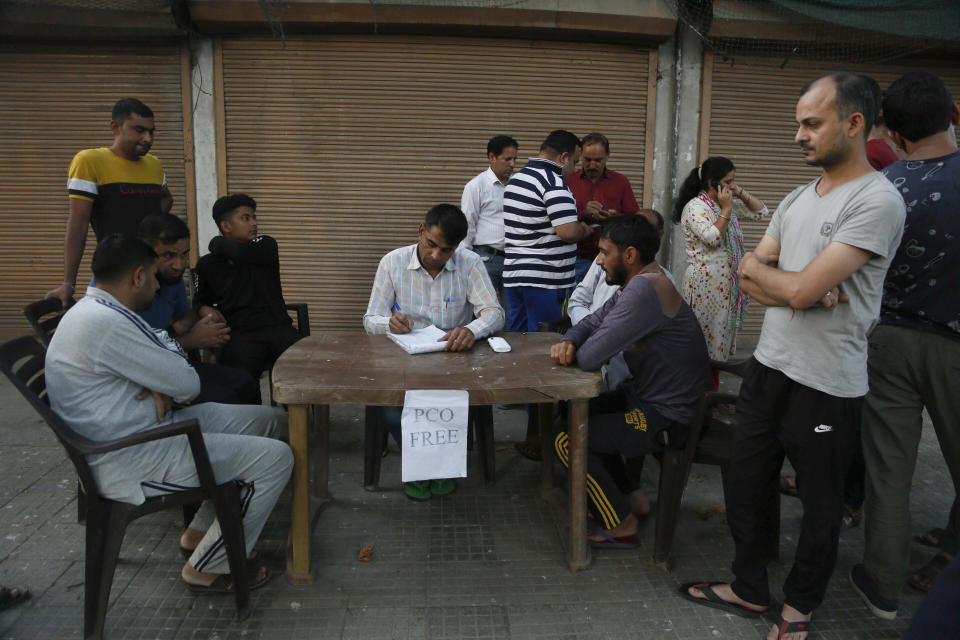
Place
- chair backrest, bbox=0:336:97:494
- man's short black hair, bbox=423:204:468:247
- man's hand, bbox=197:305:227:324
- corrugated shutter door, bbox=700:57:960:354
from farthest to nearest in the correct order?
1. corrugated shutter door, bbox=700:57:960:354
2. man's hand, bbox=197:305:227:324
3. man's short black hair, bbox=423:204:468:247
4. chair backrest, bbox=0:336:97:494

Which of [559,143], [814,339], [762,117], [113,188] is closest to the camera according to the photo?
[814,339]

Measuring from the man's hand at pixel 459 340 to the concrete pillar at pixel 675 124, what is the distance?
3.95 metres

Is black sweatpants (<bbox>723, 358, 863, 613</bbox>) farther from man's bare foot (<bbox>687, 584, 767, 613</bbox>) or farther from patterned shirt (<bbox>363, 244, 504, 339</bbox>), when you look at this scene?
patterned shirt (<bbox>363, 244, 504, 339</bbox>)

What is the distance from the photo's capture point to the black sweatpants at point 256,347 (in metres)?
3.96

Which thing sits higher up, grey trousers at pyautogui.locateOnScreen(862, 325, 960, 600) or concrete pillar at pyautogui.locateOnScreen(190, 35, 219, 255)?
concrete pillar at pyautogui.locateOnScreen(190, 35, 219, 255)

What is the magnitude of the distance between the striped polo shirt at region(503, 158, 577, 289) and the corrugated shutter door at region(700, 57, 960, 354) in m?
2.75

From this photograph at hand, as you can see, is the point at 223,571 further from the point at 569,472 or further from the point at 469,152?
the point at 469,152

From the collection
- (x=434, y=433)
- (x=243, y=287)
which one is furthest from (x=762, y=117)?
(x=434, y=433)

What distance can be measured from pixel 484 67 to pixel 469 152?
2.61ft

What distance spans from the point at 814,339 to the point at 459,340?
5.01 ft

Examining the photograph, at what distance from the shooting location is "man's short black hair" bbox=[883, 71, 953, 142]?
2.43 metres

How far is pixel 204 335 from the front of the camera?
3.60 m

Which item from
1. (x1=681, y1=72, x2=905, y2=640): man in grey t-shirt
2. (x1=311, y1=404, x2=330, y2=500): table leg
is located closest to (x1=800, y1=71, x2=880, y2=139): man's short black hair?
(x1=681, y1=72, x2=905, y2=640): man in grey t-shirt

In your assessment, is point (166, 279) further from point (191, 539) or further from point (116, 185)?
point (191, 539)
